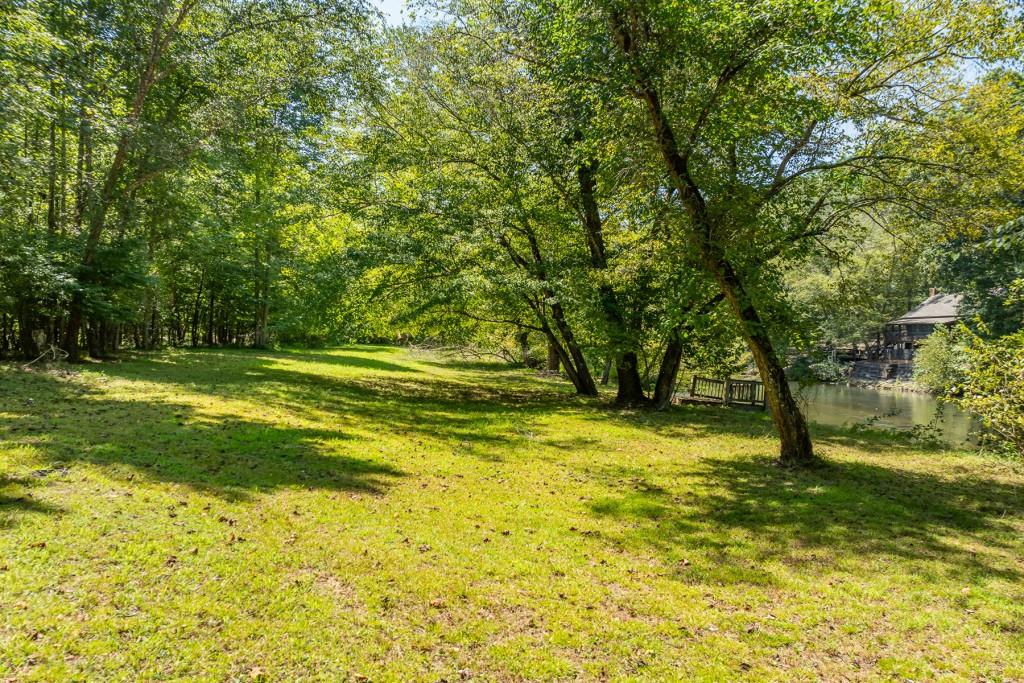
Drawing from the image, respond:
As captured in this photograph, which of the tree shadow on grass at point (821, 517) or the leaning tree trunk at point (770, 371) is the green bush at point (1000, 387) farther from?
the leaning tree trunk at point (770, 371)

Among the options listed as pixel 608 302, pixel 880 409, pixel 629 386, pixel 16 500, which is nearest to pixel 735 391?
pixel 629 386

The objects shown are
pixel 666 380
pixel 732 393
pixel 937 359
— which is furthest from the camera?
pixel 937 359

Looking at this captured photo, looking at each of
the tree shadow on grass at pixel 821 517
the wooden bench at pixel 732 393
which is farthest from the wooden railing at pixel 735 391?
the tree shadow on grass at pixel 821 517

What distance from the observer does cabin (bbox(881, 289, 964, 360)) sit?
52103mm

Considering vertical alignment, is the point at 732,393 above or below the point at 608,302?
below

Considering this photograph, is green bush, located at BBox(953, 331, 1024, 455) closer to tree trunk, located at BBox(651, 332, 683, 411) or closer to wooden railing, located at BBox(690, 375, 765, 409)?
tree trunk, located at BBox(651, 332, 683, 411)

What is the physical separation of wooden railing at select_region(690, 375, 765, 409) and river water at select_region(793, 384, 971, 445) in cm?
150

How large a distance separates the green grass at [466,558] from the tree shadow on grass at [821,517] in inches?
1.6

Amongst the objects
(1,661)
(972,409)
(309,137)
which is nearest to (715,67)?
(972,409)

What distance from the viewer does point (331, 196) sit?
645 inches

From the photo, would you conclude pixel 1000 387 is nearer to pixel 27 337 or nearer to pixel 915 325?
pixel 27 337

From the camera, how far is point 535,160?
14.8 meters

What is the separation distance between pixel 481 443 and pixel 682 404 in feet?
Answer: 35.8

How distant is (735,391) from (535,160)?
Answer: 11410 millimetres
